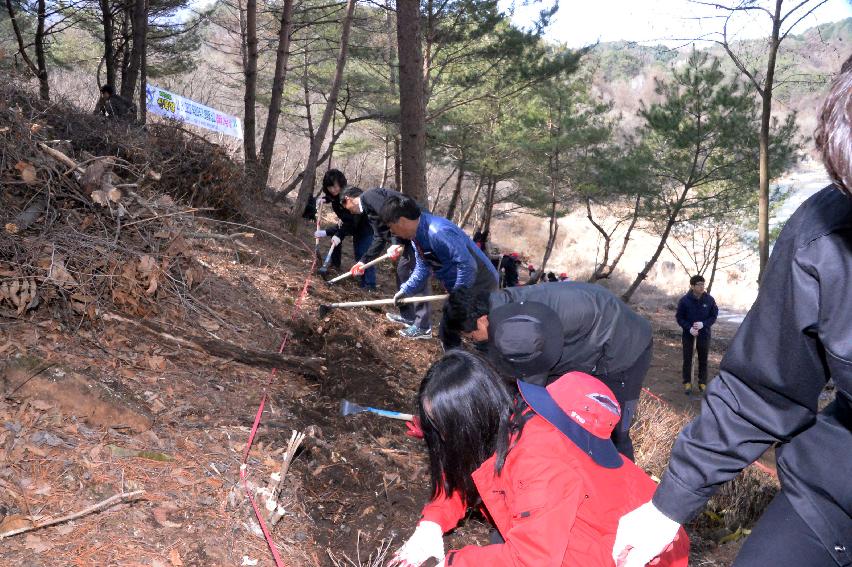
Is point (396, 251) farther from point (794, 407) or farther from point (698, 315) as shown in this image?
point (698, 315)

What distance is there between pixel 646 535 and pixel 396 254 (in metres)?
4.96

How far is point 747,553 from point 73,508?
2452mm

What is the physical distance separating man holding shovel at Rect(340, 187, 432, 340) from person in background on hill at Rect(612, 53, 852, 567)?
450cm

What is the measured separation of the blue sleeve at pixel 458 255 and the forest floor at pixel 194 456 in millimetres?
958

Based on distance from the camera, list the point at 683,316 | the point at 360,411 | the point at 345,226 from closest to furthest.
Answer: the point at 360,411, the point at 345,226, the point at 683,316

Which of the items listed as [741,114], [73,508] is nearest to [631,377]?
[73,508]

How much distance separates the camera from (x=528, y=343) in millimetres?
2688

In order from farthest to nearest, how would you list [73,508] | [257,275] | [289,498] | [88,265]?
1. [257,275]
2. [88,265]
3. [289,498]
4. [73,508]

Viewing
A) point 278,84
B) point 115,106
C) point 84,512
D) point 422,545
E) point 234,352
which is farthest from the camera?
point 278,84

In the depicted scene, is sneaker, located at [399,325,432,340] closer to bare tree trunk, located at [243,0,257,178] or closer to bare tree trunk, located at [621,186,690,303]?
bare tree trunk, located at [243,0,257,178]

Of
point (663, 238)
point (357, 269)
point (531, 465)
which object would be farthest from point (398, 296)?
point (663, 238)

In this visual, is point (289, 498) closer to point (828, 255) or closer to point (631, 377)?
point (631, 377)

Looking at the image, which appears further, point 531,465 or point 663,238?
point 663,238

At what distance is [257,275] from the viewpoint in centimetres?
647
